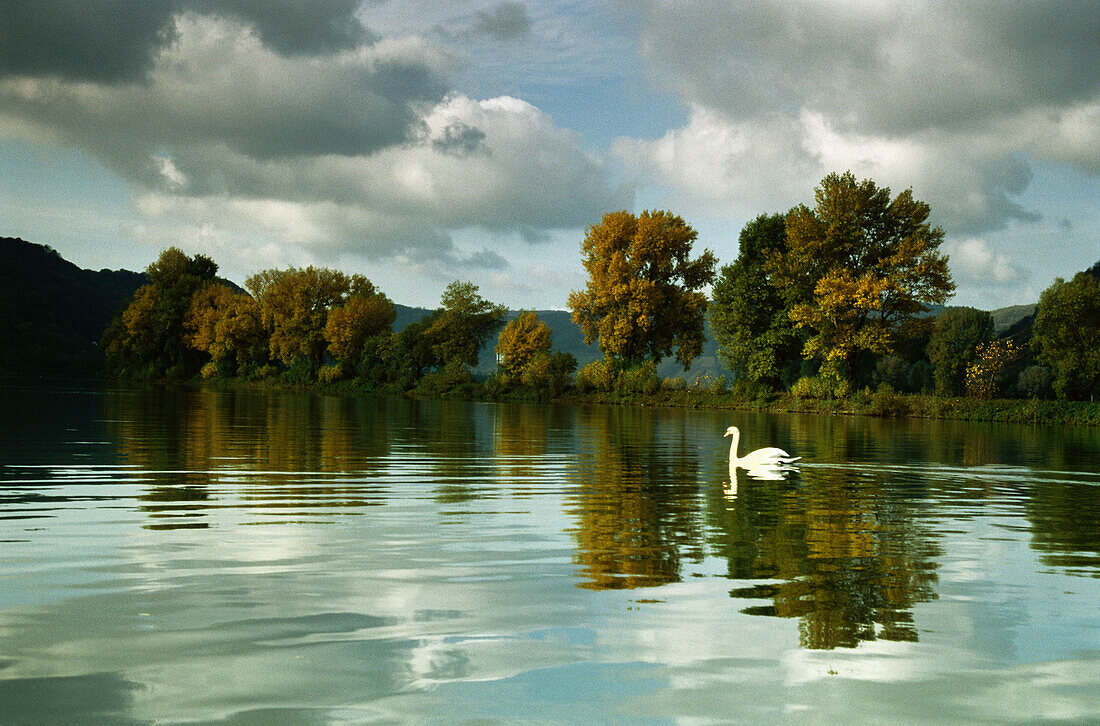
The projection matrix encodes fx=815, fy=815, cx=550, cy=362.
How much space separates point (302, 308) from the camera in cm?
9031

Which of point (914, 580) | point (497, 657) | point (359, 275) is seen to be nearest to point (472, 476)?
point (914, 580)

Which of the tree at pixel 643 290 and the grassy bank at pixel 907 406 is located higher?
the tree at pixel 643 290

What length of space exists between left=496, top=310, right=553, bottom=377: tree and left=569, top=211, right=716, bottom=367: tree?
5.73m

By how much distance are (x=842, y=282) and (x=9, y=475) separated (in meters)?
49.5

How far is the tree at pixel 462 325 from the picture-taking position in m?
80.1

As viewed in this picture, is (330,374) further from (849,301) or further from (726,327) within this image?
(849,301)

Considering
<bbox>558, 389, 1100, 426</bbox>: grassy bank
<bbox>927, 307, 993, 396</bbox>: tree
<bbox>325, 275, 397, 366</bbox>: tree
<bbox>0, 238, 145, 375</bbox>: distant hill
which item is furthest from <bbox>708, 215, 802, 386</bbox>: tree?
<bbox>0, 238, 145, 375</bbox>: distant hill

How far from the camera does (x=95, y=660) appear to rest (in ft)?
14.9

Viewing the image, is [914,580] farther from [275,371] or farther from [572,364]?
[275,371]

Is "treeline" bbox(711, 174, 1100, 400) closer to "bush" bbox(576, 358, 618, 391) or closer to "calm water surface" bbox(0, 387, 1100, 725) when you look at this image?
"bush" bbox(576, 358, 618, 391)

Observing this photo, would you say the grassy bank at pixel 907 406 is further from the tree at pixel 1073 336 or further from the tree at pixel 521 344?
the tree at pixel 521 344

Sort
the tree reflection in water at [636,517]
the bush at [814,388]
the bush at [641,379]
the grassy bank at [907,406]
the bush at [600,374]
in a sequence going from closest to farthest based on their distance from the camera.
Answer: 1. the tree reflection in water at [636,517]
2. the grassy bank at [907,406]
3. the bush at [814,388]
4. the bush at [641,379]
5. the bush at [600,374]

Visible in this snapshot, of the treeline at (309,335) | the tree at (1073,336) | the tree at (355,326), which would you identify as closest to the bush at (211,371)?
the treeline at (309,335)

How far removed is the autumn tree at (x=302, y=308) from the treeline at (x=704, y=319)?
0.18m
